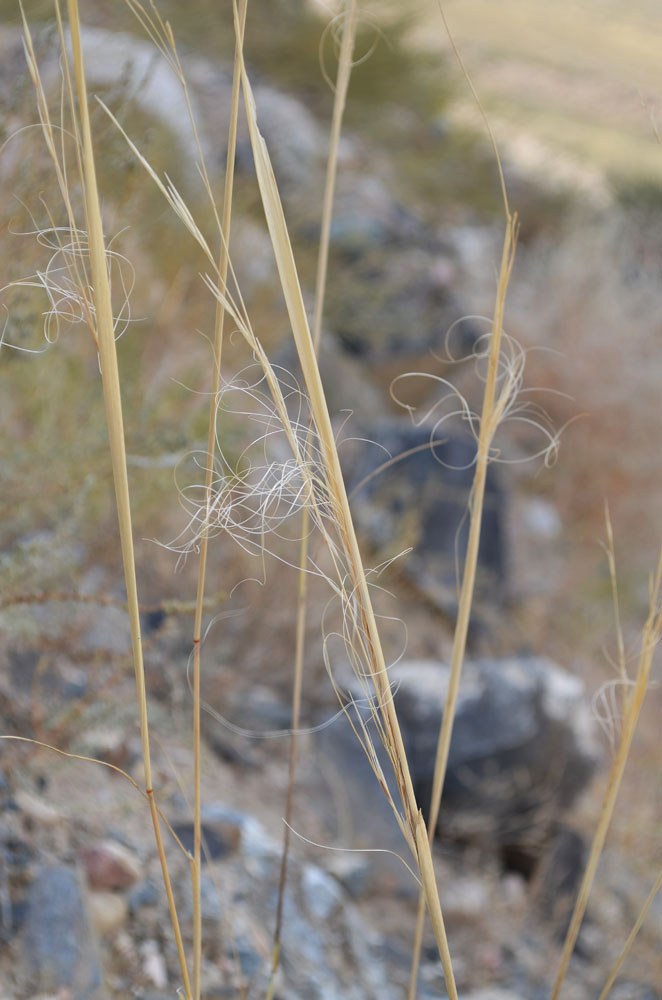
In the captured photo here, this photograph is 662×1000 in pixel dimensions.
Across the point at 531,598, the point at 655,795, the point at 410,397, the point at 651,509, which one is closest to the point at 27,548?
the point at 655,795

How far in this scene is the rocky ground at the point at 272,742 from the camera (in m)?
0.78

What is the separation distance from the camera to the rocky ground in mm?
782

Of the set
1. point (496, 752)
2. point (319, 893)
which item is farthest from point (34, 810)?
point (496, 752)

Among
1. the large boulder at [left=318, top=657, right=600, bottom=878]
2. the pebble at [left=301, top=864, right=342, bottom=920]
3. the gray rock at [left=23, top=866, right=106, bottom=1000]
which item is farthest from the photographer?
the large boulder at [left=318, top=657, right=600, bottom=878]

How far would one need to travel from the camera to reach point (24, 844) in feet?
2.55

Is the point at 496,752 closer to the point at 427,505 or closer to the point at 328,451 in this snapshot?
the point at 427,505

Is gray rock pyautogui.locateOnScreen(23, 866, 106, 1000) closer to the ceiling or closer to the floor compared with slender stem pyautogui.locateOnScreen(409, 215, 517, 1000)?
closer to the floor

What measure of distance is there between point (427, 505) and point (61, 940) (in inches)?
71.7

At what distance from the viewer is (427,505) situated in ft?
7.84

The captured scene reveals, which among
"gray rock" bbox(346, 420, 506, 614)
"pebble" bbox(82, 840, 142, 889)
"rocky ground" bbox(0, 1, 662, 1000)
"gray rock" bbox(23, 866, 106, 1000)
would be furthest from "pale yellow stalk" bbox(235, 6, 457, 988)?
"gray rock" bbox(346, 420, 506, 614)

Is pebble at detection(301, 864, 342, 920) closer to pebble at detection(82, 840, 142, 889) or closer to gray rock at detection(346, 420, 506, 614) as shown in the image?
pebble at detection(82, 840, 142, 889)

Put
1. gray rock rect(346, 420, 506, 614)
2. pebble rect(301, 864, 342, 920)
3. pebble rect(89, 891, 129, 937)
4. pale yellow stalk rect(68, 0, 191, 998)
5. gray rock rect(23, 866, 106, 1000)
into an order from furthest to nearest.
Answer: gray rock rect(346, 420, 506, 614), pebble rect(301, 864, 342, 920), pebble rect(89, 891, 129, 937), gray rock rect(23, 866, 106, 1000), pale yellow stalk rect(68, 0, 191, 998)

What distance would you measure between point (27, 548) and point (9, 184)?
0.52 m

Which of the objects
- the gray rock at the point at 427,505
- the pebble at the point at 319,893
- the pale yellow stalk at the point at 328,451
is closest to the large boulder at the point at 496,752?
the pebble at the point at 319,893
